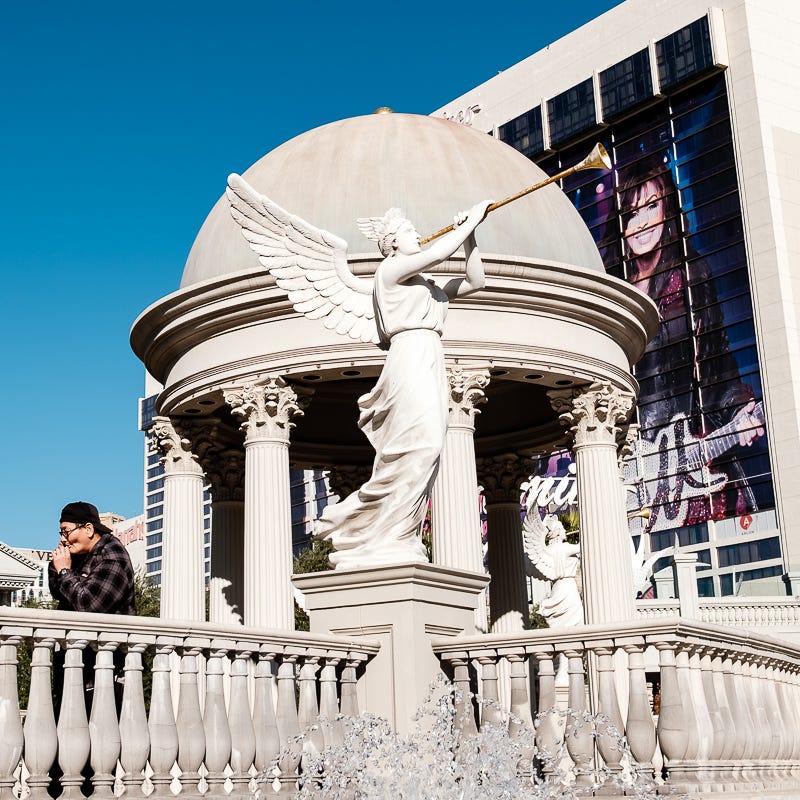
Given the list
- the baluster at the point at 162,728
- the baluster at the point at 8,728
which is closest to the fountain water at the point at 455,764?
the baluster at the point at 162,728

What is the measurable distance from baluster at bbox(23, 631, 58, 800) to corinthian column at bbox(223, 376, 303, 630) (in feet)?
52.3

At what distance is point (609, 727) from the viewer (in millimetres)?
9539

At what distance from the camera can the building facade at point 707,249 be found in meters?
95.2

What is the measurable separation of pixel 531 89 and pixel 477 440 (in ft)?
322

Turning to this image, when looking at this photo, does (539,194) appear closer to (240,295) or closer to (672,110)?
(240,295)

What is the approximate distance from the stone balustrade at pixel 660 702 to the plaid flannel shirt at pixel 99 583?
2781 mm

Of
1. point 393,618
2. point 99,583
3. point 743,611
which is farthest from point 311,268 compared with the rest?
point 743,611

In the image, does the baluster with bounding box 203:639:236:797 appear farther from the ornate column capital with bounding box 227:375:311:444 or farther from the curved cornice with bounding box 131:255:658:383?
the ornate column capital with bounding box 227:375:311:444

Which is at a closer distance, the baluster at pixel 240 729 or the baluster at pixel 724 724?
the baluster at pixel 240 729

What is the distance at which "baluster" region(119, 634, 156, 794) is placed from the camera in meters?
8.54

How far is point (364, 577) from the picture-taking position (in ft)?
37.0

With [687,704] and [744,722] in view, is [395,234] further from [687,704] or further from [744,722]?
[744,722]

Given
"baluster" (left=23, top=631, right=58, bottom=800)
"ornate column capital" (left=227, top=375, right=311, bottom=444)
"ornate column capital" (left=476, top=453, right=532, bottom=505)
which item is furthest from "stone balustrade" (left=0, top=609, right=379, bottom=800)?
"ornate column capital" (left=476, top=453, right=532, bottom=505)

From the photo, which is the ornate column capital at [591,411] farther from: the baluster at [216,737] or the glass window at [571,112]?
the glass window at [571,112]
